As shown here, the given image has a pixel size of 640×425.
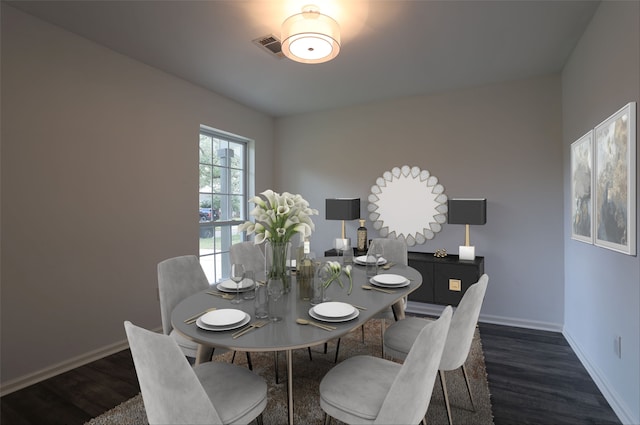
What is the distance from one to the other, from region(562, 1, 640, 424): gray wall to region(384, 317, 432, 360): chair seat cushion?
3.95ft

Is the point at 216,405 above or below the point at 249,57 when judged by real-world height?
below

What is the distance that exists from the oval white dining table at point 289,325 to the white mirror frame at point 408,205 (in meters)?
1.90

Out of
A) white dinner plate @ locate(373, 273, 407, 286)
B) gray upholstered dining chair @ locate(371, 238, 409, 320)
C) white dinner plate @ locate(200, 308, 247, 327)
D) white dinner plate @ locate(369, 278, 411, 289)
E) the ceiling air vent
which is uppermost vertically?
the ceiling air vent

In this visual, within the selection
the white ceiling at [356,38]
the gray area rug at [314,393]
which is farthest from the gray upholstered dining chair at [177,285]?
the white ceiling at [356,38]

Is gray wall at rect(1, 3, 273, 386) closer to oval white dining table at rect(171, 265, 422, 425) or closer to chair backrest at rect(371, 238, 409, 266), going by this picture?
oval white dining table at rect(171, 265, 422, 425)

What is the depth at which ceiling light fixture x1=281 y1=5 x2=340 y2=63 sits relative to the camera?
6.90ft

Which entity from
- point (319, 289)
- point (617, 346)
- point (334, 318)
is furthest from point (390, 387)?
point (617, 346)

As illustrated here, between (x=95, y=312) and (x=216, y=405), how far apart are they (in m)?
2.08

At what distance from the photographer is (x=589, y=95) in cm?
261

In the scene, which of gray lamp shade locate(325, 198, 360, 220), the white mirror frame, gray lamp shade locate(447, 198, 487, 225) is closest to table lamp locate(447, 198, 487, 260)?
gray lamp shade locate(447, 198, 487, 225)

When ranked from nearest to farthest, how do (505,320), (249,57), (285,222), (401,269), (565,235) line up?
(285,222), (401,269), (249,57), (565,235), (505,320)

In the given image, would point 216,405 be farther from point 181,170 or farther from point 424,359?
point 181,170

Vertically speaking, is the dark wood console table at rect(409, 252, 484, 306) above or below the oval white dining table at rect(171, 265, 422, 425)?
below

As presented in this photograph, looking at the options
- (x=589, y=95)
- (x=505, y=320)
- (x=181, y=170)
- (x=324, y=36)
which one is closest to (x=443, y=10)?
(x=324, y=36)
